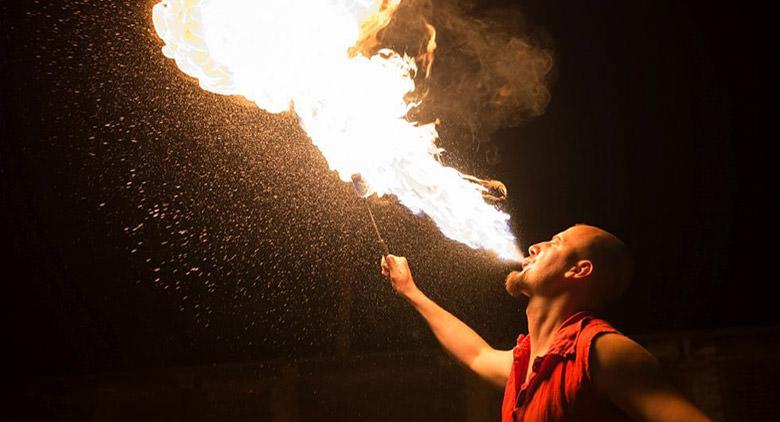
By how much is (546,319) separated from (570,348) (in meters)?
0.38

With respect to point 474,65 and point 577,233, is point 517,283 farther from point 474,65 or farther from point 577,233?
point 474,65

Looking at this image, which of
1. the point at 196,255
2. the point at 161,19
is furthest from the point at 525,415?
the point at 196,255

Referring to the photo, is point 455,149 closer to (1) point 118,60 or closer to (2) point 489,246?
(2) point 489,246

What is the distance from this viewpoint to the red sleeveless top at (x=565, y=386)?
2.11m

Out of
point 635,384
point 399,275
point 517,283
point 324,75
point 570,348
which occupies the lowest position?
point 635,384

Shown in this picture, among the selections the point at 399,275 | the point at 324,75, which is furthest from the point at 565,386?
the point at 324,75

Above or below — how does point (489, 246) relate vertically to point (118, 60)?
below

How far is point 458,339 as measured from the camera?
305 cm

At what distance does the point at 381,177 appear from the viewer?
361 centimetres

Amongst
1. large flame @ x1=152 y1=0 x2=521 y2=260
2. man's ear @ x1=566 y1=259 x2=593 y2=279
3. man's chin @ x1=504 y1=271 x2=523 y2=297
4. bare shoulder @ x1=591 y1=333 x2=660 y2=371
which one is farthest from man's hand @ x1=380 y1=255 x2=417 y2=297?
bare shoulder @ x1=591 y1=333 x2=660 y2=371

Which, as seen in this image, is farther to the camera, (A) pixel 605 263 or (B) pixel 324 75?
(B) pixel 324 75

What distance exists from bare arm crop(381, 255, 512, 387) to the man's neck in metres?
0.26

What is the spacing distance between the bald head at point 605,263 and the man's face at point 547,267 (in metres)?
0.03

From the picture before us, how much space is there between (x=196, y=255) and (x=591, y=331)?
1023cm
